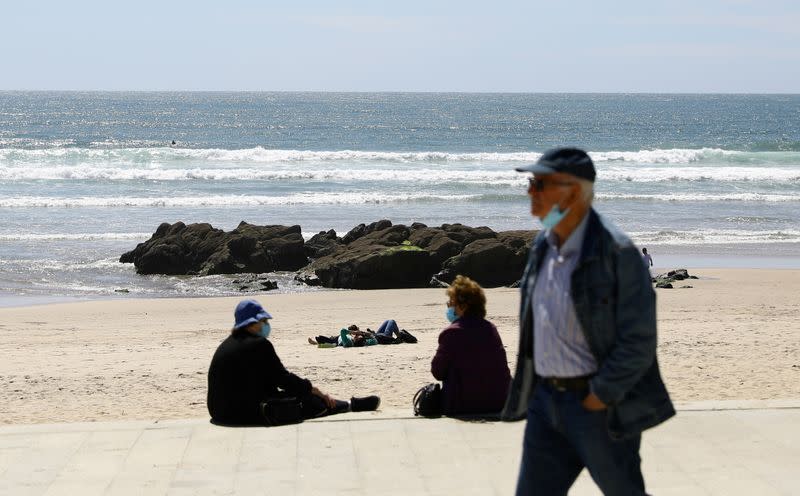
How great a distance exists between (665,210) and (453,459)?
28.1 metres

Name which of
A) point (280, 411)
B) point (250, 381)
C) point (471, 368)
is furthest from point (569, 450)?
point (250, 381)

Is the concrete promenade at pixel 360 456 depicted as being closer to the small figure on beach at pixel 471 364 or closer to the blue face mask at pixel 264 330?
the small figure on beach at pixel 471 364

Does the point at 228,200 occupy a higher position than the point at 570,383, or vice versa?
the point at 570,383

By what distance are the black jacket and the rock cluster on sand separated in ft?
41.8

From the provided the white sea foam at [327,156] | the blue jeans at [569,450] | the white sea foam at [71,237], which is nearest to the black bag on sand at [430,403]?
the blue jeans at [569,450]

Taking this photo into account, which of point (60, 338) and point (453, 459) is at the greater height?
point (453, 459)

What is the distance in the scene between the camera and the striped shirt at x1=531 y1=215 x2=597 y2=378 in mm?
3537

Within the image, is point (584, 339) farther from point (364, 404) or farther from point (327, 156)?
point (327, 156)

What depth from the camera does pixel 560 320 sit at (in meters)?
3.56

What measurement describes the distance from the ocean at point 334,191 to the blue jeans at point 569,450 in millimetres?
15793

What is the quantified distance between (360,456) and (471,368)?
119 centimetres

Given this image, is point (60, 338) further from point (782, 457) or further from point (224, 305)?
point (782, 457)

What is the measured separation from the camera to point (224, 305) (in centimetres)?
1744

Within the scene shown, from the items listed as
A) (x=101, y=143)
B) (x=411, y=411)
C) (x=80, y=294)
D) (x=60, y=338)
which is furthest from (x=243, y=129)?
(x=411, y=411)
